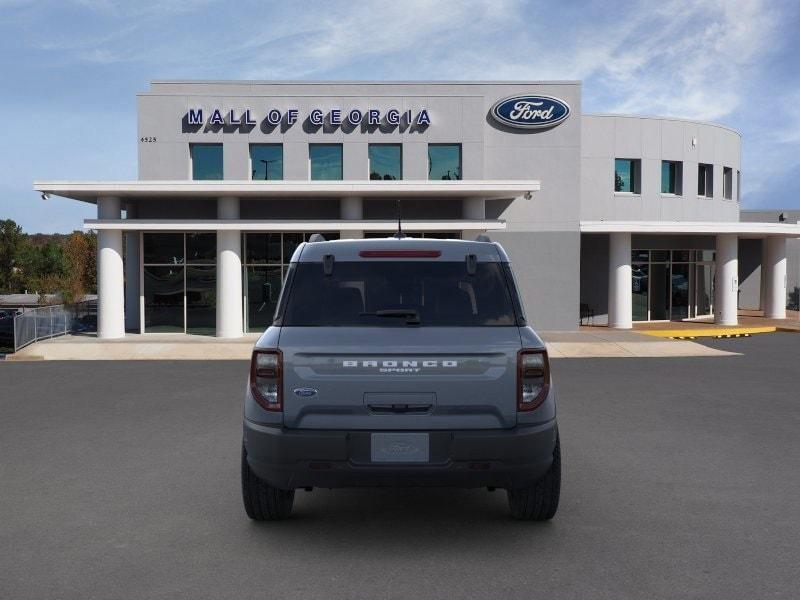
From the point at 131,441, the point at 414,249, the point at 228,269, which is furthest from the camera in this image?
the point at 228,269

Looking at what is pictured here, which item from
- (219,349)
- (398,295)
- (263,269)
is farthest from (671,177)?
(398,295)

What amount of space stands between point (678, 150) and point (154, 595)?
29919 mm

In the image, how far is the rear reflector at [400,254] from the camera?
537 cm

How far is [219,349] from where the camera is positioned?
20.1m

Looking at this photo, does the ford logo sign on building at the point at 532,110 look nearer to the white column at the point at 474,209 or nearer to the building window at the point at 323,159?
the white column at the point at 474,209

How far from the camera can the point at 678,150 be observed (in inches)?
1204

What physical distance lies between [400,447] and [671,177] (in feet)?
94.5

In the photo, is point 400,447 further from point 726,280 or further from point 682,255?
point 682,255

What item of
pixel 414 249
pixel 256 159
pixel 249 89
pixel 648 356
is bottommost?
pixel 648 356

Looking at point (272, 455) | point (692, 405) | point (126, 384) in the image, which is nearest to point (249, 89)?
point (126, 384)

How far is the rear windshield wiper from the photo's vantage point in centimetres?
505

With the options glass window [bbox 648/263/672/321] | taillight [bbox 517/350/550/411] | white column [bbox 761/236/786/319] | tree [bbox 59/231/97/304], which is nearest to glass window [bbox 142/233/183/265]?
glass window [bbox 648/263/672/321]

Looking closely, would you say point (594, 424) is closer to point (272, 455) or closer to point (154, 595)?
point (272, 455)

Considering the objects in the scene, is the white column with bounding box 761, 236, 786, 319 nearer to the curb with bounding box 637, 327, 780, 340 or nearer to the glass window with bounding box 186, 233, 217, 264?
the curb with bounding box 637, 327, 780, 340
